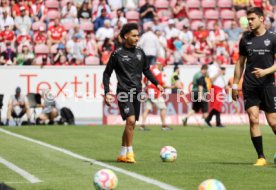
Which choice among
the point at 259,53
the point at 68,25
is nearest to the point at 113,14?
the point at 68,25

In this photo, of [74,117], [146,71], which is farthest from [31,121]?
[146,71]

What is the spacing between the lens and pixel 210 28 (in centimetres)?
3562

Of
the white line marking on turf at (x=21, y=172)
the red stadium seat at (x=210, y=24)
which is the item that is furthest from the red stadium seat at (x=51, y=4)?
the white line marking on turf at (x=21, y=172)

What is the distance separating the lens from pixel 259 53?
13.1 meters

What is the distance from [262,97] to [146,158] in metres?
2.85

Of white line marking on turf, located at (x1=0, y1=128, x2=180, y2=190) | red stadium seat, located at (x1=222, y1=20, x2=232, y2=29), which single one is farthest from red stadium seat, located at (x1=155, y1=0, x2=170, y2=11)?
white line marking on turf, located at (x1=0, y1=128, x2=180, y2=190)

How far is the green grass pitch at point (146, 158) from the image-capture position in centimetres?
1106

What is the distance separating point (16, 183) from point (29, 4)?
76.1ft

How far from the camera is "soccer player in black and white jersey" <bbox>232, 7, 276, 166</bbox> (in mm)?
13039

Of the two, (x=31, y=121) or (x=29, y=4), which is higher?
(x=29, y=4)

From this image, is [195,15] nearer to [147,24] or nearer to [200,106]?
[147,24]

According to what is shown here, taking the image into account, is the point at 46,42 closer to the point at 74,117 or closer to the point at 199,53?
the point at 74,117

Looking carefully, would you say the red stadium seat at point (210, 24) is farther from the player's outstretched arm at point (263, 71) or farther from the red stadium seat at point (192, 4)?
the player's outstretched arm at point (263, 71)

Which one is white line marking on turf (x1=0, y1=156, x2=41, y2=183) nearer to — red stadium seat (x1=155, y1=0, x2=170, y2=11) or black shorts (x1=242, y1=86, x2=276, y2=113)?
black shorts (x1=242, y1=86, x2=276, y2=113)
